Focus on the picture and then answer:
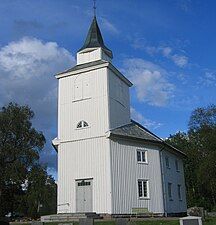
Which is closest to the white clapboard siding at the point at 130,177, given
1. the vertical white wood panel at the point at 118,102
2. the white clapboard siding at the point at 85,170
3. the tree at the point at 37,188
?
the white clapboard siding at the point at 85,170

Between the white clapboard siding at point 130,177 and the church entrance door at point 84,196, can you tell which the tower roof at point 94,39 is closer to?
the white clapboard siding at point 130,177

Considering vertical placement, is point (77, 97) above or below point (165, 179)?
above

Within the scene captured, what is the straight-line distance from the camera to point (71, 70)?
35719 millimetres

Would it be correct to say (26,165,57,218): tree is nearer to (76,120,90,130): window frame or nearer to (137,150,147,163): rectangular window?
(76,120,90,130): window frame

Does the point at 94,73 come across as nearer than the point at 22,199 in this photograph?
Yes

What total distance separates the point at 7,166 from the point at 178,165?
67.6 ft

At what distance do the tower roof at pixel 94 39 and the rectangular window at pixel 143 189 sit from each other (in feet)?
43.6

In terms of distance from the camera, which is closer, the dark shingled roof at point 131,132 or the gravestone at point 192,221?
the gravestone at point 192,221

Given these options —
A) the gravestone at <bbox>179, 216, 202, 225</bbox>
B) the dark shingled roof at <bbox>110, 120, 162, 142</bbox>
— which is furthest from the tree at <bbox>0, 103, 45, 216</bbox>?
the gravestone at <bbox>179, 216, 202, 225</bbox>

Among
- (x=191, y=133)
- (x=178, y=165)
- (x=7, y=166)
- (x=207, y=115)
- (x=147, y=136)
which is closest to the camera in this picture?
(x=147, y=136)

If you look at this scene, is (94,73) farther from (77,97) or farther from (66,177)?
(66,177)

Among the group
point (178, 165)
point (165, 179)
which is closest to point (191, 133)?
point (178, 165)

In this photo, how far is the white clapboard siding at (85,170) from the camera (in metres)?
30.7

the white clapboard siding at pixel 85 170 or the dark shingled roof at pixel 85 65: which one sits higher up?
the dark shingled roof at pixel 85 65
